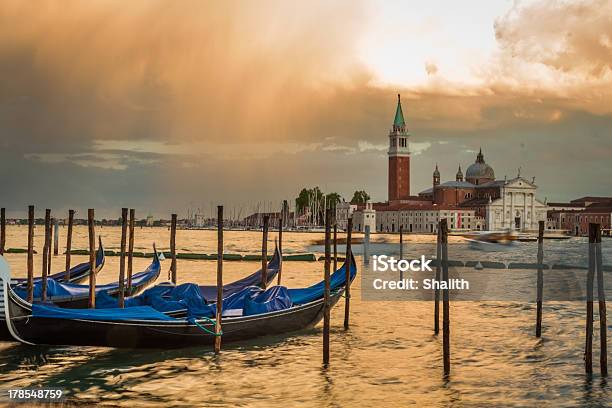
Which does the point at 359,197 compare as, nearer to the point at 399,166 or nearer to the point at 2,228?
the point at 399,166

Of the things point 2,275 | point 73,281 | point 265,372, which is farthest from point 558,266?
point 2,275

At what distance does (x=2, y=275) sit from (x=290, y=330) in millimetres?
4333

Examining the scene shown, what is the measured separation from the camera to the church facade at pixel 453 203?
84688mm

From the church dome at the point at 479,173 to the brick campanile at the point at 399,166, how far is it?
8701mm

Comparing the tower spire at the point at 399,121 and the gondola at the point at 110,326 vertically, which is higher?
the tower spire at the point at 399,121

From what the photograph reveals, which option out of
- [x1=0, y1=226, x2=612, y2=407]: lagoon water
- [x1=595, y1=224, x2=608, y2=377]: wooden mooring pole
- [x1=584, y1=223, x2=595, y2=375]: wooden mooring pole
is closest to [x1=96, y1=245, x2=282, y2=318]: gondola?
[x1=0, y1=226, x2=612, y2=407]: lagoon water

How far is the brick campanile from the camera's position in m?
92.2

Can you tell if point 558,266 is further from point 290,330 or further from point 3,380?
point 3,380

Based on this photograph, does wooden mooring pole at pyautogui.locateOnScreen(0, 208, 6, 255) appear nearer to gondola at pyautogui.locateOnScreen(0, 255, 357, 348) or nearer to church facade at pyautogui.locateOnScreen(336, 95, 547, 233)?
gondola at pyautogui.locateOnScreen(0, 255, 357, 348)

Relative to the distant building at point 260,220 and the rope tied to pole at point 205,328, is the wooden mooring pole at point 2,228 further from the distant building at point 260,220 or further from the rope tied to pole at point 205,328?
the distant building at point 260,220

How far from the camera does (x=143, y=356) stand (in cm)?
977

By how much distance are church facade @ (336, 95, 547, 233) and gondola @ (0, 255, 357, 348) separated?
74879 mm

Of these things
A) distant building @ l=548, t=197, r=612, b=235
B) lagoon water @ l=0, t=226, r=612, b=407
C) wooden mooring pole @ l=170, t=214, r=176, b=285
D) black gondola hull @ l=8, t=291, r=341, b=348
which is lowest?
lagoon water @ l=0, t=226, r=612, b=407

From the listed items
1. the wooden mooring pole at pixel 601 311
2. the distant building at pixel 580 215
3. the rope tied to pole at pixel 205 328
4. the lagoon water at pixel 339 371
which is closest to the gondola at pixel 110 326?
the rope tied to pole at pixel 205 328
